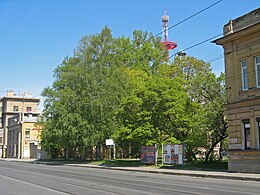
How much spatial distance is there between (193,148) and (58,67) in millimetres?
22396

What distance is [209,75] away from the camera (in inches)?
1406

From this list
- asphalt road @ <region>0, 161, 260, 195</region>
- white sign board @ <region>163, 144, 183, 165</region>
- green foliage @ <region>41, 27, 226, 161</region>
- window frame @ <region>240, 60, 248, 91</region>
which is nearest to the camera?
asphalt road @ <region>0, 161, 260, 195</region>

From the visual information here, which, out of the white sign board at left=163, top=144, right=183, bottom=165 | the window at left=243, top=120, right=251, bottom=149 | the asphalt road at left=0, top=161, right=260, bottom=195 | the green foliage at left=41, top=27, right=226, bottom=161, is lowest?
the asphalt road at left=0, top=161, right=260, bottom=195

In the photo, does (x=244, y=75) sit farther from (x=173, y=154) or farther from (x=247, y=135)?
(x=173, y=154)

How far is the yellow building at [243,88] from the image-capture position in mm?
25438

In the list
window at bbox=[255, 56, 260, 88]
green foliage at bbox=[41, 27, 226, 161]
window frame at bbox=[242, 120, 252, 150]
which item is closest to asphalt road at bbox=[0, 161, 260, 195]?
window frame at bbox=[242, 120, 252, 150]

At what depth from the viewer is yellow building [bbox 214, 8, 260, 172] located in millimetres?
25438

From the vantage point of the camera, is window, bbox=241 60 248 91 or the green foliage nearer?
window, bbox=241 60 248 91

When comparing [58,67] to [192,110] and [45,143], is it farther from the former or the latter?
[192,110]

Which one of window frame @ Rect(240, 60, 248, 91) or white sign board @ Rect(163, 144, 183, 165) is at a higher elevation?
window frame @ Rect(240, 60, 248, 91)

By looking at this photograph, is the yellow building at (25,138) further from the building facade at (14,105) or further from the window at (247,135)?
the window at (247,135)

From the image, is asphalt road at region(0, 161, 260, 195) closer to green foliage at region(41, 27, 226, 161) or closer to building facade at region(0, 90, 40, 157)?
green foliage at region(41, 27, 226, 161)

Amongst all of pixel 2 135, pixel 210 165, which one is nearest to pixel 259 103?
pixel 210 165

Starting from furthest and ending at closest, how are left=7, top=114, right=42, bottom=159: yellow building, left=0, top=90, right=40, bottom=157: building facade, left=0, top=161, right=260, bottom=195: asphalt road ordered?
left=0, top=90, right=40, bottom=157: building facade → left=7, top=114, right=42, bottom=159: yellow building → left=0, top=161, right=260, bottom=195: asphalt road
